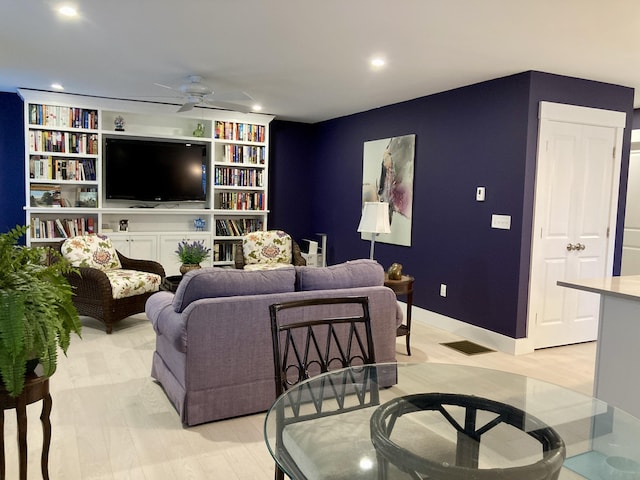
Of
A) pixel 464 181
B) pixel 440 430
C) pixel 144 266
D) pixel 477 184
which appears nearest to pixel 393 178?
pixel 464 181

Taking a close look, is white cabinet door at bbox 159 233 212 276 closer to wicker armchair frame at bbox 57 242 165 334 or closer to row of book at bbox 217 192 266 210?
row of book at bbox 217 192 266 210

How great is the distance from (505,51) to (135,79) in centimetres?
342

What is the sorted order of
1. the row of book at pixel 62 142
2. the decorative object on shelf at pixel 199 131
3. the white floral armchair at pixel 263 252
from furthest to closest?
1. the decorative object on shelf at pixel 199 131
2. the white floral armchair at pixel 263 252
3. the row of book at pixel 62 142

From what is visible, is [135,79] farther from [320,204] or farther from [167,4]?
[320,204]

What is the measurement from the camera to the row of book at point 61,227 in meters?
5.70

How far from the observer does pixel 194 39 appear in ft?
11.7

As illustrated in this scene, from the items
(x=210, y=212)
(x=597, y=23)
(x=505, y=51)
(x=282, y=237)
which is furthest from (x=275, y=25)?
(x=210, y=212)

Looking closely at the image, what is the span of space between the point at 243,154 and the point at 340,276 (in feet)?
13.0

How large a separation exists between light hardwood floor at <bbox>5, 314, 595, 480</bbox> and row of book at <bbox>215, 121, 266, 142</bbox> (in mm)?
3366

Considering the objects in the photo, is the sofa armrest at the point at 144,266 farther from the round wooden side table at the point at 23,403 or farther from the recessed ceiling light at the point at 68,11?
the round wooden side table at the point at 23,403

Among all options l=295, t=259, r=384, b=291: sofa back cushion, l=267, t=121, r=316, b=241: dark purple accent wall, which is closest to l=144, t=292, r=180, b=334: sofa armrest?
l=295, t=259, r=384, b=291: sofa back cushion

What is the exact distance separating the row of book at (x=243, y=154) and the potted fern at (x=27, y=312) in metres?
4.99

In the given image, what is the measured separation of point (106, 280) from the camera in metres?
4.38

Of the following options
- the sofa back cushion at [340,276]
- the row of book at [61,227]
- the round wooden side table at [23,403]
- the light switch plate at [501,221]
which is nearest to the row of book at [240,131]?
the row of book at [61,227]
